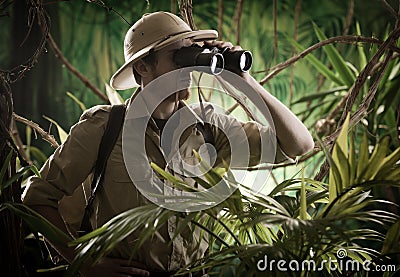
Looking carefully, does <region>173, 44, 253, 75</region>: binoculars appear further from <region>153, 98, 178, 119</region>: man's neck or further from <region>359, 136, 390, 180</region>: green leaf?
<region>359, 136, 390, 180</region>: green leaf

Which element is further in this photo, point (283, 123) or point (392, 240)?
point (283, 123)

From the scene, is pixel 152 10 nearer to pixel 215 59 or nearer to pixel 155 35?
pixel 155 35

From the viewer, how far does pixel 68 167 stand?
1496 millimetres

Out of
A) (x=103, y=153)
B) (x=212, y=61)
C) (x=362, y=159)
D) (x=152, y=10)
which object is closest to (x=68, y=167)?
(x=103, y=153)

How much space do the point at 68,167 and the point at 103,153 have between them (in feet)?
0.28

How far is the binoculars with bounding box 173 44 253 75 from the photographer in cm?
143

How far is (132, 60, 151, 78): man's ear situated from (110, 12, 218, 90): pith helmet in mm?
20

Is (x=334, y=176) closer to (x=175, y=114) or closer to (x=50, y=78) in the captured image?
(x=175, y=114)

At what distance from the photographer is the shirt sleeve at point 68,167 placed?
1497mm

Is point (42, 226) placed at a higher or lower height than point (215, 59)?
lower

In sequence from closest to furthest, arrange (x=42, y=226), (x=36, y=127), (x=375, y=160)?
(x=375, y=160), (x=42, y=226), (x=36, y=127)

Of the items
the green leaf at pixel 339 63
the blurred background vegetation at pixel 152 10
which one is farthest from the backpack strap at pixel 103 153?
the blurred background vegetation at pixel 152 10

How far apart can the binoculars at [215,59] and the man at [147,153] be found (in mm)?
26

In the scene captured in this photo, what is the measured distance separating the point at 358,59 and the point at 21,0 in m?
1.49
